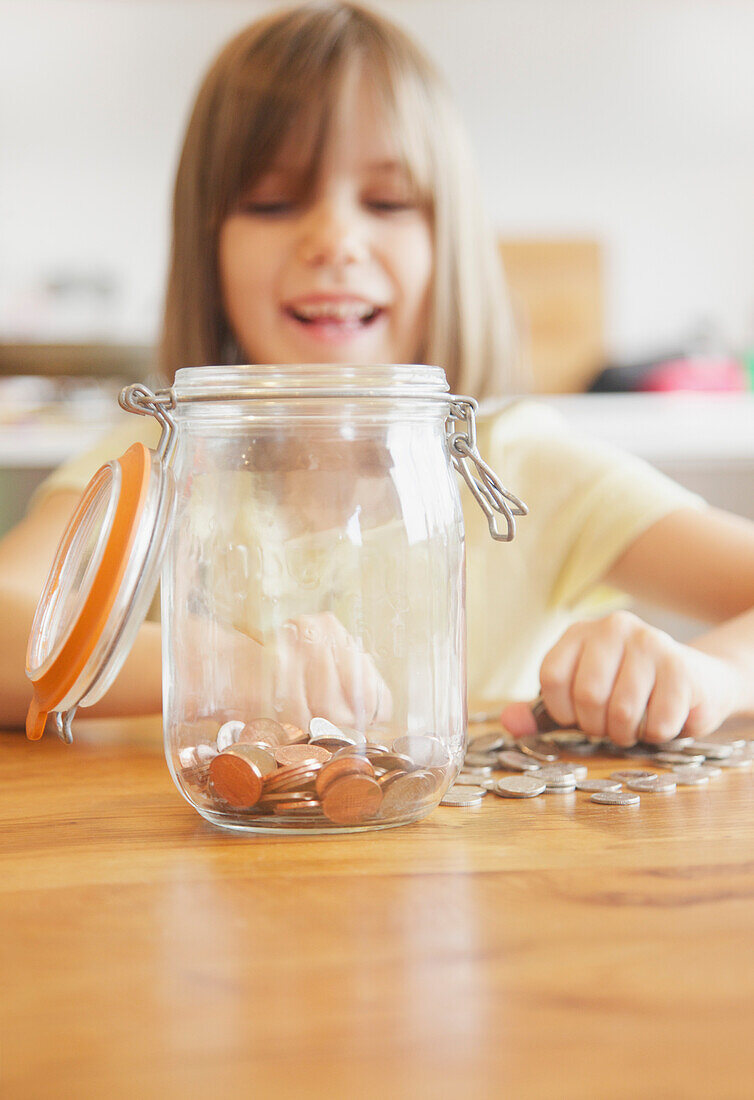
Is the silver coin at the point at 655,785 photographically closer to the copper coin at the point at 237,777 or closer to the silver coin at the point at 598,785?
the silver coin at the point at 598,785

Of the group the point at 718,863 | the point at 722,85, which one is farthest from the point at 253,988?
the point at 722,85

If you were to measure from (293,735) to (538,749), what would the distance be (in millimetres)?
187

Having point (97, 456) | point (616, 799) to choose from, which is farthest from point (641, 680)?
point (97, 456)

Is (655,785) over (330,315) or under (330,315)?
under

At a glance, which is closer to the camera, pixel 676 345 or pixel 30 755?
pixel 30 755

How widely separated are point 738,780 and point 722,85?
391cm

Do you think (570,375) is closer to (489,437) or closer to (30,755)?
(489,437)

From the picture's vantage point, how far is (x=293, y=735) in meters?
0.49

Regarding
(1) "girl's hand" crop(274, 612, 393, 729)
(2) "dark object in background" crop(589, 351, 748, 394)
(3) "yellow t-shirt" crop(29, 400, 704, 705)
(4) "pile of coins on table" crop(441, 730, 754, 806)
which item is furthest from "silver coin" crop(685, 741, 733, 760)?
(2) "dark object in background" crop(589, 351, 748, 394)

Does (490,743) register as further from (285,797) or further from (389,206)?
(389,206)

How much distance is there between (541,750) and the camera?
2.05 feet

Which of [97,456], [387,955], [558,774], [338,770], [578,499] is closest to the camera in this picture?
[387,955]

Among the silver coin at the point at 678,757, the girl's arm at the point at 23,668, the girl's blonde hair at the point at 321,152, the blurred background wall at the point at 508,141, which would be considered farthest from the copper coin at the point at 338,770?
the blurred background wall at the point at 508,141

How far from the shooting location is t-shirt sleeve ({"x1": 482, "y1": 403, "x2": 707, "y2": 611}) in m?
1.04
